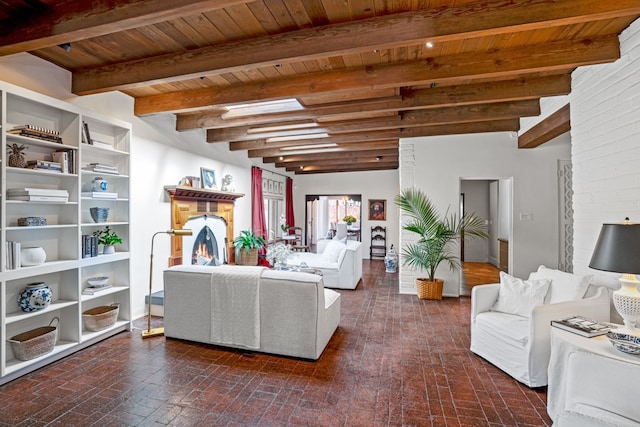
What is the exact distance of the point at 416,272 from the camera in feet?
17.1

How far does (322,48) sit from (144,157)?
2.89 metres

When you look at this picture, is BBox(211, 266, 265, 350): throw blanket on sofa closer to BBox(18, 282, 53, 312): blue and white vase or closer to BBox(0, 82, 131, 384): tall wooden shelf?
BBox(0, 82, 131, 384): tall wooden shelf

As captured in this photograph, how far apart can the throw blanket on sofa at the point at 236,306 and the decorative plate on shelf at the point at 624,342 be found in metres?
2.53

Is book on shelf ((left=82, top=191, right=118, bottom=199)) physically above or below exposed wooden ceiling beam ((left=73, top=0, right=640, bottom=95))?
below

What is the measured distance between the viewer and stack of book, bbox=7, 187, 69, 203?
255 cm

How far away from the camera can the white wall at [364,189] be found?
29.5ft

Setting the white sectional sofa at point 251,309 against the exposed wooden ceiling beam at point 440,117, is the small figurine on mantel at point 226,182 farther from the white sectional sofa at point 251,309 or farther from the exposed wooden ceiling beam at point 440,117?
the white sectional sofa at point 251,309

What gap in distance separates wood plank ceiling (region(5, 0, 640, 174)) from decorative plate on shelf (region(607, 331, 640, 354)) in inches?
77.1

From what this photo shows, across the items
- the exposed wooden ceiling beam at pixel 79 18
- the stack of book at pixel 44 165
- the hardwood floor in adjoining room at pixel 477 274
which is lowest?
the hardwood floor in adjoining room at pixel 477 274

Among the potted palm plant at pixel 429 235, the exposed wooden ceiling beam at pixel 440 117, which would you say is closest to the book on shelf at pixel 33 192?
the exposed wooden ceiling beam at pixel 440 117

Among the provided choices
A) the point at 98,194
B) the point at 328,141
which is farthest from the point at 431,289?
the point at 98,194

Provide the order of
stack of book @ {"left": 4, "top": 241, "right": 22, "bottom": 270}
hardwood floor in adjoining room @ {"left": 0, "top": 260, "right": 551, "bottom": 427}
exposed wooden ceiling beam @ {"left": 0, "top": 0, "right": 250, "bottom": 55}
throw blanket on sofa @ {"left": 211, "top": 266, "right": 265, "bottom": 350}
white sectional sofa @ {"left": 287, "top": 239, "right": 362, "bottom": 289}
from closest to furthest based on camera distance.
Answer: exposed wooden ceiling beam @ {"left": 0, "top": 0, "right": 250, "bottom": 55} < hardwood floor in adjoining room @ {"left": 0, "top": 260, "right": 551, "bottom": 427} < stack of book @ {"left": 4, "top": 241, "right": 22, "bottom": 270} < throw blanket on sofa @ {"left": 211, "top": 266, "right": 265, "bottom": 350} < white sectional sofa @ {"left": 287, "top": 239, "right": 362, "bottom": 289}

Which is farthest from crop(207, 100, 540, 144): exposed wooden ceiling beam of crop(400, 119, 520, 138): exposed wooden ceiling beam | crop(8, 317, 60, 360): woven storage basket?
crop(8, 317, 60, 360): woven storage basket

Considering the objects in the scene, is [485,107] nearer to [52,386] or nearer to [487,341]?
[487,341]
